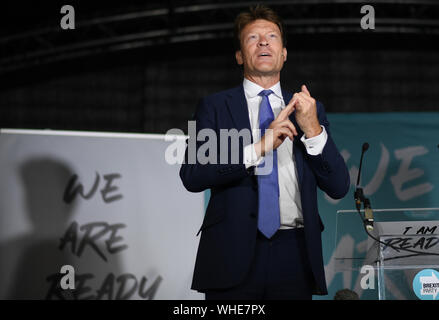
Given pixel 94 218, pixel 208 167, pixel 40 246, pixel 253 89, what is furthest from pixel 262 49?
pixel 40 246

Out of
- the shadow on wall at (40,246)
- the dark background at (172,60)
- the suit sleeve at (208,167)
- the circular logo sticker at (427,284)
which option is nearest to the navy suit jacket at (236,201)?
the suit sleeve at (208,167)

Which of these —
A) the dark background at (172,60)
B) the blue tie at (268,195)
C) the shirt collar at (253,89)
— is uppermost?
the dark background at (172,60)

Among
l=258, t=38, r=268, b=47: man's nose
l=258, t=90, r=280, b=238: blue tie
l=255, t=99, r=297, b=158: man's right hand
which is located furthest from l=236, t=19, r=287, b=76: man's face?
l=255, t=99, r=297, b=158: man's right hand

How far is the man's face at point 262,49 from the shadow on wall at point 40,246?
267cm

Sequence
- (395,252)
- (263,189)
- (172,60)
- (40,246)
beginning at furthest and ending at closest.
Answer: (172,60) < (40,246) < (395,252) < (263,189)

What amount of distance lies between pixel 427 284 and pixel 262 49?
1032 millimetres

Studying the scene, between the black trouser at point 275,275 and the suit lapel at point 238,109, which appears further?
the suit lapel at point 238,109

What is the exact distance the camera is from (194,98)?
595 cm

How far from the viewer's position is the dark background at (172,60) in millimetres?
5273

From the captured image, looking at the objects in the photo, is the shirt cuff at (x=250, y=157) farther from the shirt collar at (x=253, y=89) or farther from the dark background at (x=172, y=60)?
the dark background at (x=172, y=60)

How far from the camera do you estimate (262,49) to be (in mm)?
1798

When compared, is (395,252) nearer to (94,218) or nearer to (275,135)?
(275,135)

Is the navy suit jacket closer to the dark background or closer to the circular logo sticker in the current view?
the circular logo sticker

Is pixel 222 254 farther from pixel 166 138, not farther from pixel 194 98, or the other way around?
pixel 194 98
